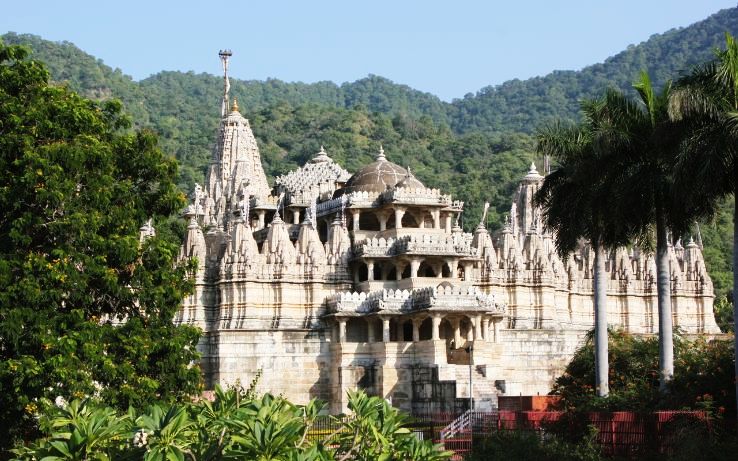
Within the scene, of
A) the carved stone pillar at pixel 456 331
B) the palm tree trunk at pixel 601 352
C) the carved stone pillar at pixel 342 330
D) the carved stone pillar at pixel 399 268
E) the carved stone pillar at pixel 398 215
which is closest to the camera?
the palm tree trunk at pixel 601 352

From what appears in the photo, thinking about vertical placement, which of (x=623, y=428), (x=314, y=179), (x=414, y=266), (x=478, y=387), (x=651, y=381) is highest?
(x=314, y=179)

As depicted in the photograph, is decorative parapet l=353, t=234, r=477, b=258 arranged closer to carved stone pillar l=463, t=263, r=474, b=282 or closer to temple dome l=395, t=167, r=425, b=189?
carved stone pillar l=463, t=263, r=474, b=282

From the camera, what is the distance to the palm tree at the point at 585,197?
3694cm

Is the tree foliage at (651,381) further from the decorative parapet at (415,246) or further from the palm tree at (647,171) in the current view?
the decorative parapet at (415,246)

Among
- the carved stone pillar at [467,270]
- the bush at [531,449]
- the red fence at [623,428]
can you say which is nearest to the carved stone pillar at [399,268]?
the carved stone pillar at [467,270]

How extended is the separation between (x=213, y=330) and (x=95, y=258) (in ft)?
81.2

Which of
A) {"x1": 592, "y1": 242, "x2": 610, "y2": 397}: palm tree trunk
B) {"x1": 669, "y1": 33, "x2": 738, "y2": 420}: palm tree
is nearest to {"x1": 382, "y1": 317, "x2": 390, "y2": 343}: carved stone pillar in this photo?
{"x1": 592, "y1": 242, "x2": 610, "y2": 397}: palm tree trunk

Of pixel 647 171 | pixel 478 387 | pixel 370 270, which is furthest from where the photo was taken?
pixel 370 270

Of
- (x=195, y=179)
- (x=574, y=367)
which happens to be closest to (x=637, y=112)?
(x=574, y=367)

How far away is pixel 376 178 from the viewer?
64438 millimetres

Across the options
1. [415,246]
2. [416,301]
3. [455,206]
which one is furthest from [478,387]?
[455,206]

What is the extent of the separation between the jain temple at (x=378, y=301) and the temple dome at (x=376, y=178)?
3.2 inches

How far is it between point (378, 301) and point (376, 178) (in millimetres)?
9060

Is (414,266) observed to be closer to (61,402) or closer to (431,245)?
(431,245)
